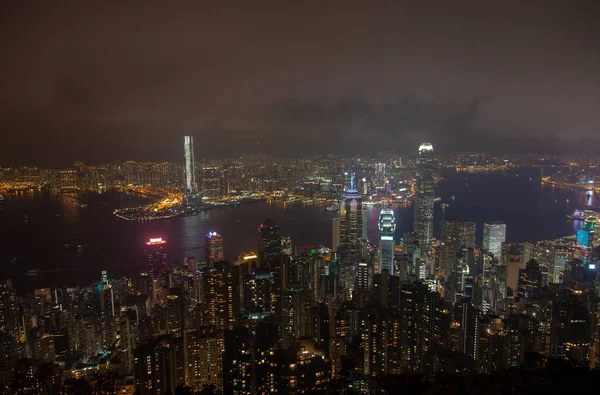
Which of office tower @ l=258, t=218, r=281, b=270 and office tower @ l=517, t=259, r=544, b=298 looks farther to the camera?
office tower @ l=258, t=218, r=281, b=270

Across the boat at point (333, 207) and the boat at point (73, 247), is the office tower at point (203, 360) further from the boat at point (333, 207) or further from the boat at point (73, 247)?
the boat at point (333, 207)

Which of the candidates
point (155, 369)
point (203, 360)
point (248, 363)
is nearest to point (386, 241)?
point (203, 360)

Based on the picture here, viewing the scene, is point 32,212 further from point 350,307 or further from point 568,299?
point 568,299

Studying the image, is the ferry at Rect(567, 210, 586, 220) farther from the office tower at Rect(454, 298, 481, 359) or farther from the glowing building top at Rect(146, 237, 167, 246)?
the glowing building top at Rect(146, 237, 167, 246)

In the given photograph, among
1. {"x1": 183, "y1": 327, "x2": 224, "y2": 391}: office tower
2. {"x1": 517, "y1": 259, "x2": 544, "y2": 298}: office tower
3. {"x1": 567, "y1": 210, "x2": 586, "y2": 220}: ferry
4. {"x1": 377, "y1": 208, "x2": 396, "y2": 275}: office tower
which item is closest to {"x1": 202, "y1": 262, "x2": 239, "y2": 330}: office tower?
{"x1": 183, "y1": 327, "x2": 224, "y2": 391}: office tower

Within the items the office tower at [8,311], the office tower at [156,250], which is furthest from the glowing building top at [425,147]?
the office tower at [8,311]

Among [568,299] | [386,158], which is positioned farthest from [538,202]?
[568,299]

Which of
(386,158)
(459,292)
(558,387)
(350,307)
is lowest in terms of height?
(459,292)
